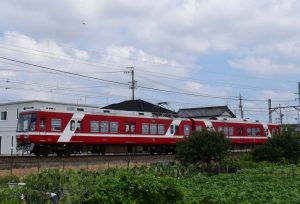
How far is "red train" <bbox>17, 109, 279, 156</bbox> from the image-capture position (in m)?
32.8

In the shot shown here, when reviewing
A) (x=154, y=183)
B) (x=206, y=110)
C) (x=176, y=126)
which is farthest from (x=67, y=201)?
(x=206, y=110)

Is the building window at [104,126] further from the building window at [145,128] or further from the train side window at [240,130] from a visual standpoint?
the train side window at [240,130]

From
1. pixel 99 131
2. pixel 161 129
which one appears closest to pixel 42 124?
pixel 99 131

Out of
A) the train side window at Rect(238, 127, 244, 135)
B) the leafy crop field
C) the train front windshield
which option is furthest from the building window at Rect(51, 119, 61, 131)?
the leafy crop field

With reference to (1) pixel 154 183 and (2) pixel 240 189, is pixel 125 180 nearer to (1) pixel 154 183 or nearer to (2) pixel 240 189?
(1) pixel 154 183

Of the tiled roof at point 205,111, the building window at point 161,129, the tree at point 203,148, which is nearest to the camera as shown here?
the tree at point 203,148

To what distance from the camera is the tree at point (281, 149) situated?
27.3 metres

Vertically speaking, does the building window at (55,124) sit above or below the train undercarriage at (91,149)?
above

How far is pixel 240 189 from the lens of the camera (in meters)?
12.9

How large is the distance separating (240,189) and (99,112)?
79.4 feet

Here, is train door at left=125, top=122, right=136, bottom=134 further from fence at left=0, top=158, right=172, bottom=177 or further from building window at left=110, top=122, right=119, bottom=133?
fence at left=0, top=158, right=172, bottom=177

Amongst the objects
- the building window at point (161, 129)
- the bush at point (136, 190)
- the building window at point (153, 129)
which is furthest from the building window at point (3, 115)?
the bush at point (136, 190)

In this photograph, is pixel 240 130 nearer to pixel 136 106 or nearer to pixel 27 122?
pixel 27 122

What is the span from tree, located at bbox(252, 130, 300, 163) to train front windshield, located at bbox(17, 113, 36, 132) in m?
14.5
